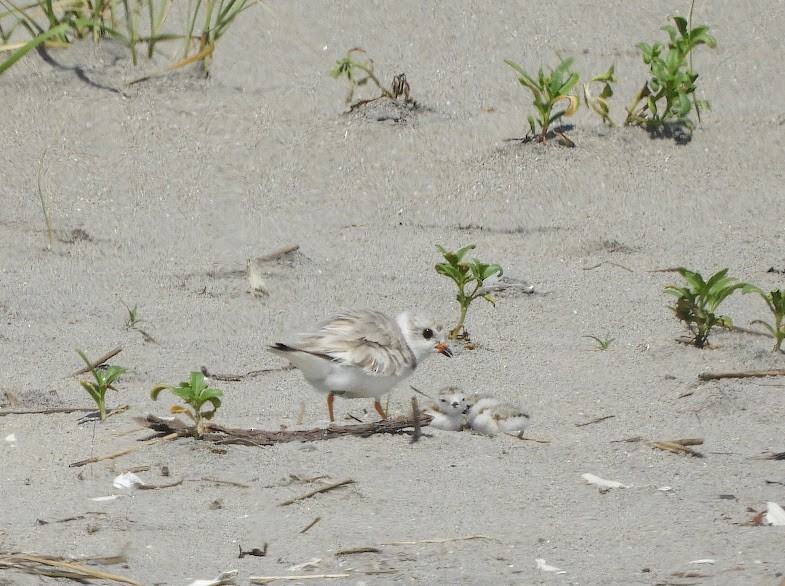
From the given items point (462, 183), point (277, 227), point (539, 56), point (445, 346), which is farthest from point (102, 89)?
point (445, 346)

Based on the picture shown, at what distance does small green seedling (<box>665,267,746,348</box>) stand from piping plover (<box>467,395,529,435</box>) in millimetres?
1121

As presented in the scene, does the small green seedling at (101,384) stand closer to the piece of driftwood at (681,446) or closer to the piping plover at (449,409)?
the piping plover at (449,409)

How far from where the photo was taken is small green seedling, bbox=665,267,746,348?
5523 millimetres

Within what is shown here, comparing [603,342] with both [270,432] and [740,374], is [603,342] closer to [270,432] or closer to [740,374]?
[740,374]

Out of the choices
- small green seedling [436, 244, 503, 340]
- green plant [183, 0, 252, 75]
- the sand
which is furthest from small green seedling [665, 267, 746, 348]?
green plant [183, 0, 252, 75]

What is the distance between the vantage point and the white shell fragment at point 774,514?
149 inches

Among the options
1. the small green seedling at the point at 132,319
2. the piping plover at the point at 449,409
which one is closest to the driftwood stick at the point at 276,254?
the small green seedling at the point at 132,319

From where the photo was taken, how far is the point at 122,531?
3.65 meters

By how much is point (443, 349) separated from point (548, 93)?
2393 mm

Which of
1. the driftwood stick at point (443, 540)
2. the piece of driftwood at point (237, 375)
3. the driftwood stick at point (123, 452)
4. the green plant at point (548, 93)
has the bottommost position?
the driftwood stick at point (443, 540)

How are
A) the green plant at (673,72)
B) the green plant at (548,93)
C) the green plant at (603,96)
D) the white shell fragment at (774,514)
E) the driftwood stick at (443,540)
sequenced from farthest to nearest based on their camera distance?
the green plant at (603,96), the green plant at (673,72), the green plant at (548,93), the white shell fragment at (774,514), the driftwood stick at (443,540)

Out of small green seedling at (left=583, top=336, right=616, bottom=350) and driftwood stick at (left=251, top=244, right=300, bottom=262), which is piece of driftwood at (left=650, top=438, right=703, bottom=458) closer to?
small green seedling at (left=583, top=336, right=616, bottom=350)

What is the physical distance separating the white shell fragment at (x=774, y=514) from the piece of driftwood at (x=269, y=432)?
127cm

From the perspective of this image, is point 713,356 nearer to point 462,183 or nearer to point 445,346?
point 445,346
